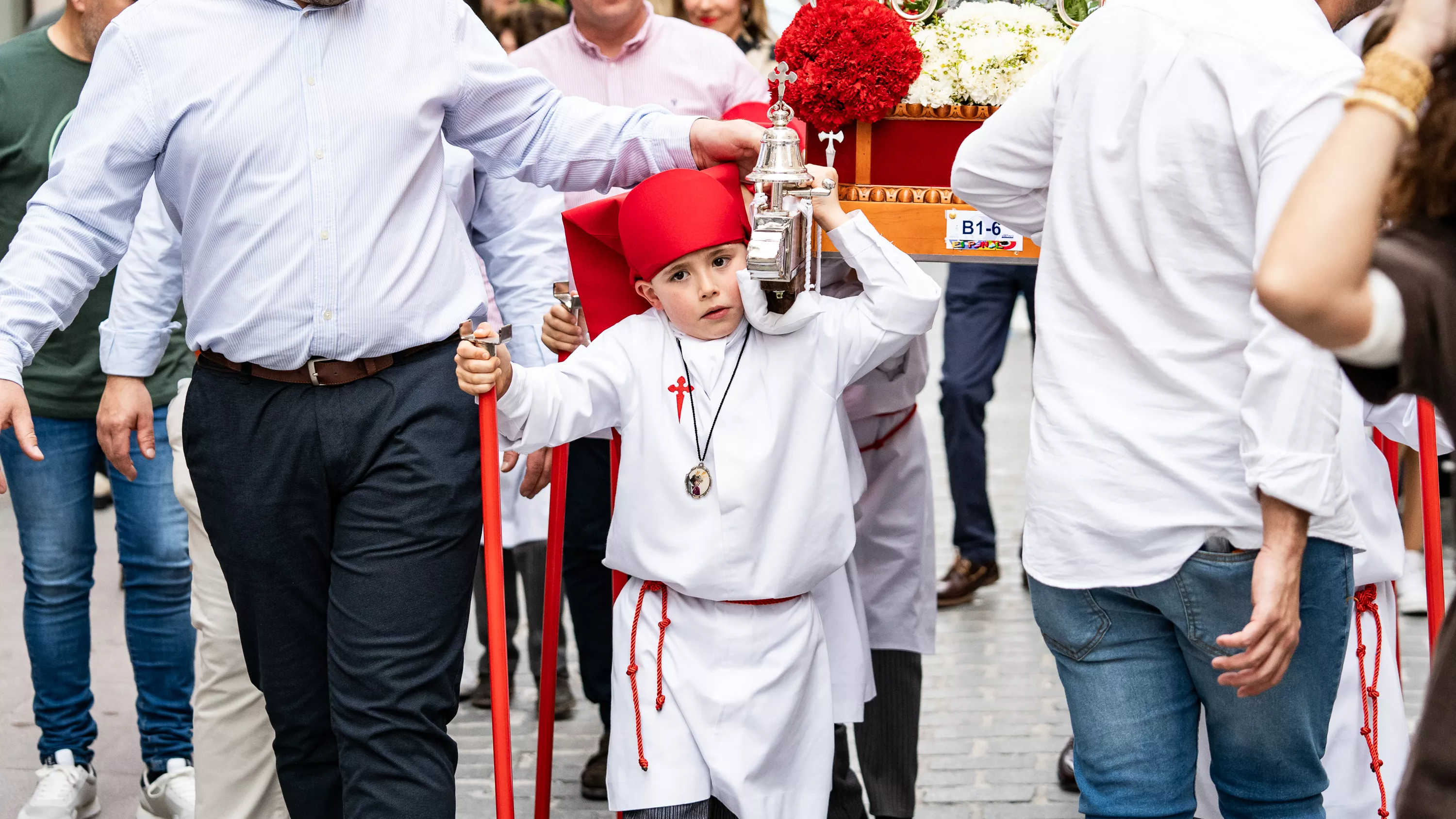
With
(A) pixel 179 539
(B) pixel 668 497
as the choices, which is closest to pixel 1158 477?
(B) pixel 668 497

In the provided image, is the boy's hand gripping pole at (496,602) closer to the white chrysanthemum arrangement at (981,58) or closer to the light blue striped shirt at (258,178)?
the light blue striped shirt at (258,178)

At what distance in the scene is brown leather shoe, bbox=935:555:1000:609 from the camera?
620 centimetres

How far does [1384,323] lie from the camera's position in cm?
160

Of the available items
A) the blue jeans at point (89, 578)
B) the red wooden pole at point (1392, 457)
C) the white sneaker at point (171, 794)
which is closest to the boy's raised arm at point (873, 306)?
the red wooden pole at point (1392, 457)

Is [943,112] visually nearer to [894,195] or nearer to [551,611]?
[894,195]

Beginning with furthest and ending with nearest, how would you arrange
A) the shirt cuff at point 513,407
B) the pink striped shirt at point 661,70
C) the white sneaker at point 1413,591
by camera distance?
1. the white sneaker at point 1413,591
2. the pink striped shirt at point 661,70
3. the shirt cuff at point 513,407

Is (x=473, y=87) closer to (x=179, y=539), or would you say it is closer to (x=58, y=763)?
(x=179, y=539)

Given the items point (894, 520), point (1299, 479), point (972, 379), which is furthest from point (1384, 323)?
point (972, 379)

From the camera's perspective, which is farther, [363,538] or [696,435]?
[696,435]

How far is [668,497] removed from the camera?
3.16 m

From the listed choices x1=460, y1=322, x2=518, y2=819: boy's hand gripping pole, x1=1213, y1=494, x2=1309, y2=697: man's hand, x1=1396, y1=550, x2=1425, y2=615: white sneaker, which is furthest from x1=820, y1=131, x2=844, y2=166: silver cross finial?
x1=1396, y1=550, x2=1425, y2=615: white sneaker

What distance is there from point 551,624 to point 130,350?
3.94 ft

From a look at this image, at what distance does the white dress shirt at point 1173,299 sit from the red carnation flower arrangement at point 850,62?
2.46 feet

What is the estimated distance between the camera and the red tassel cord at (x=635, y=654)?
A: 3174 millimetres
